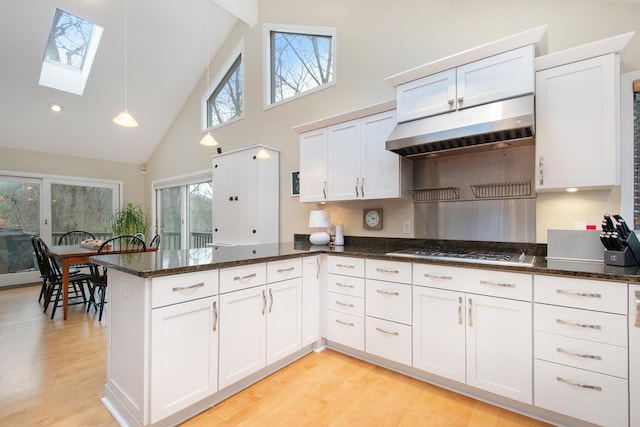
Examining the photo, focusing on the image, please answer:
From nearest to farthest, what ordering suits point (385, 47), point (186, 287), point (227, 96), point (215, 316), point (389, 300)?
1. point (186, 287)
2. point (215, 316)
3. point (389, 300)
4. point (385, 47)
5. point (227, 96)

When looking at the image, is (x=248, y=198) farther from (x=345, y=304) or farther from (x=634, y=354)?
(x=634, y=354)

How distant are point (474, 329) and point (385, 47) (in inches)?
105

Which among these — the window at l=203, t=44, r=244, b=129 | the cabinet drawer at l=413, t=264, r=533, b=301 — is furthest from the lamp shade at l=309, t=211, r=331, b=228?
the window at l=203, t=44, r=244, b=129

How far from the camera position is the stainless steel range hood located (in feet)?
6.16

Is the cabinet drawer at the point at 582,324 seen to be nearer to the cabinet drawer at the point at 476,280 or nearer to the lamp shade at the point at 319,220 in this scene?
the cabinet drawer at the point at 476,280

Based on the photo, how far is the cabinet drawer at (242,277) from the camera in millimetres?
1878

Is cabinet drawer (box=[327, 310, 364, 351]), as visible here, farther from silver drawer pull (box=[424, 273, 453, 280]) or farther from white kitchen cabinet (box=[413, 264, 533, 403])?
silver drawer pull (box=[424, 273, 453, 280])

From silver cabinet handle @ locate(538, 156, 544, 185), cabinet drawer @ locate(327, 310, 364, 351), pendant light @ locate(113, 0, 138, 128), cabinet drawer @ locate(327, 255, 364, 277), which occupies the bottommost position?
cabinet drawer @ locate(327, 310, 364, 351)

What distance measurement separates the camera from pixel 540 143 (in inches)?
76.7

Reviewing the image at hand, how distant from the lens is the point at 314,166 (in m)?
3.14

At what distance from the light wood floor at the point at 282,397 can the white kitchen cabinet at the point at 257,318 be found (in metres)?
0.19

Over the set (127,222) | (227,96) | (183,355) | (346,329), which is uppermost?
(227,96)

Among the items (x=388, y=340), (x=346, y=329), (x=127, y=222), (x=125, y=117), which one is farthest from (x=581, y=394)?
(x=127, y=222)

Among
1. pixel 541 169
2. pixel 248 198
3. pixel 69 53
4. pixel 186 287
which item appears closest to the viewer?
pixel 186 287
